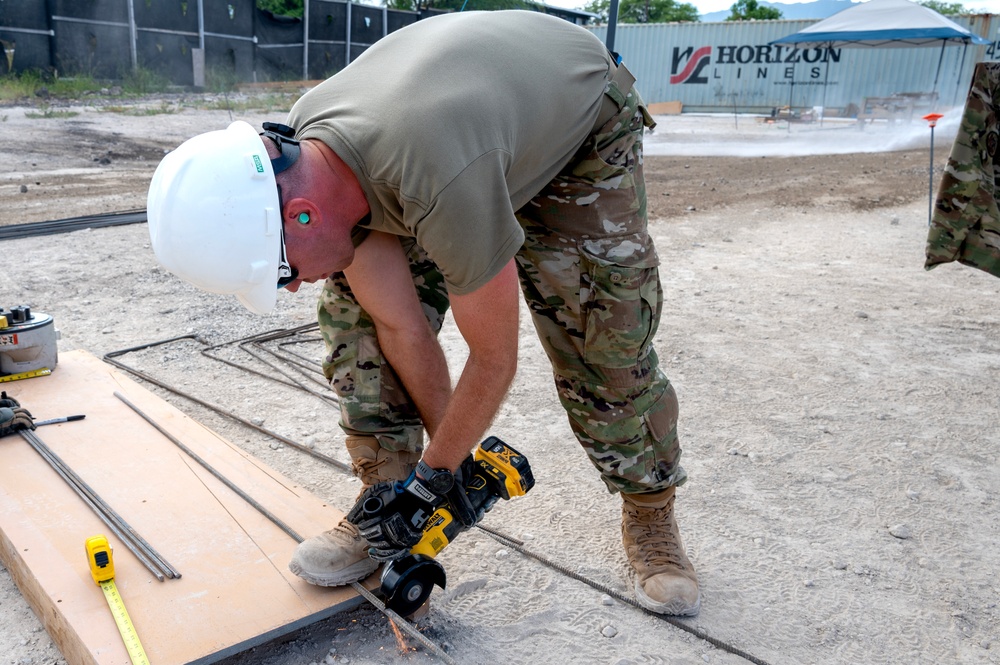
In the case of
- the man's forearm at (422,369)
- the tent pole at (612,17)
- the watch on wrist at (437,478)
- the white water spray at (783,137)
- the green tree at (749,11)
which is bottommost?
the white water spray at (783,137)

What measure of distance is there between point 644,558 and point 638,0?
5150 centimetres

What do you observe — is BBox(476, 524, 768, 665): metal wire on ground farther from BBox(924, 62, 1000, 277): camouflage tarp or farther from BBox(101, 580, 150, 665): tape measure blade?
BBox(924, 62, 1000, 277): camouflage tarp

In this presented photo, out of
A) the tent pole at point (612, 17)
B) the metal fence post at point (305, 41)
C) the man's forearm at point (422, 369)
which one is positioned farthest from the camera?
the metal fence post at point (305, 41)

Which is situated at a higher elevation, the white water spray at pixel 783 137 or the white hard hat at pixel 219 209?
the white hard hat at pixel 219 209

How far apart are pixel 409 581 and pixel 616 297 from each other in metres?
0.95

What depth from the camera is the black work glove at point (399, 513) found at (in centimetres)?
202

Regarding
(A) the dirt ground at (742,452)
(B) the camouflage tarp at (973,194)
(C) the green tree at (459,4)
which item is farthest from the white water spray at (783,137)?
(B) the camouflage tarp at (973,194)

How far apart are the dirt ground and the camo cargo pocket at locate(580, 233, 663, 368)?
796 mm

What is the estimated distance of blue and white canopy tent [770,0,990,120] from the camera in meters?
18.5

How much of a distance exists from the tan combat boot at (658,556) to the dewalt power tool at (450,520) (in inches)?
19.4

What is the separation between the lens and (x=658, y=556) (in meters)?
2.44

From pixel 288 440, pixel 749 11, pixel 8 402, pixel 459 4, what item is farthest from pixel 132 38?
pixel 749 11

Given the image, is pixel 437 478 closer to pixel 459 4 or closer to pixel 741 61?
pixel 741 61

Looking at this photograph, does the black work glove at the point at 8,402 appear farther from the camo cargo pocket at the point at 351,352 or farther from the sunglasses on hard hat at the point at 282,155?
the sunglasses on hard hat at the point at 282,155
